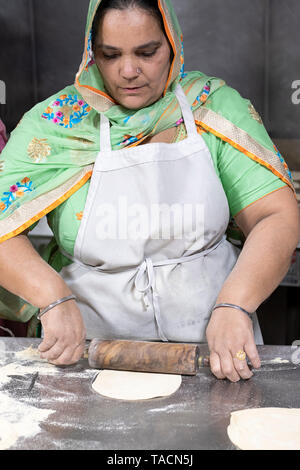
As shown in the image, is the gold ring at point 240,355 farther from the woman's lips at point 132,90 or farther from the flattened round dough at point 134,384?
the woman's lips at point 132,90

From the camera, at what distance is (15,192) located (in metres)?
1.61

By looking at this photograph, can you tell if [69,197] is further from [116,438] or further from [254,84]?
[254,84]

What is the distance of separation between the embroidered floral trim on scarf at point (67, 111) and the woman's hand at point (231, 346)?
0.70 metres

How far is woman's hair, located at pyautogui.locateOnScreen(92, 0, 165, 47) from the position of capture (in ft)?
4.77

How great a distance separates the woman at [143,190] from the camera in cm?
152

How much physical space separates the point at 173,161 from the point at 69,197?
29cm

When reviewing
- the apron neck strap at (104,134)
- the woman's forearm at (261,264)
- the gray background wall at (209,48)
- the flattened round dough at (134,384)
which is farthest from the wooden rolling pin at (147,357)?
the gray background wall at (209,48)

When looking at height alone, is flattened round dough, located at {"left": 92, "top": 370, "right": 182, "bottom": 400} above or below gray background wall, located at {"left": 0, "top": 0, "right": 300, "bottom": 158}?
below

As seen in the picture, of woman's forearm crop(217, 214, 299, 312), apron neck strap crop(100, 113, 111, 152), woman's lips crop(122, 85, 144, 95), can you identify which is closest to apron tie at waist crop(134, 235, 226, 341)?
woman's forearm crop(217, 214, 299, 312)

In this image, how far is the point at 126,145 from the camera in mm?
1610

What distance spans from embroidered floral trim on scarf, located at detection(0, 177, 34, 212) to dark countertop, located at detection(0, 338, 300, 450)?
1.34ft

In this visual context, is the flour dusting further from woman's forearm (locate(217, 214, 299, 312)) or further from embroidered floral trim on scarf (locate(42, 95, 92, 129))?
embroidered floral trim on scarf (locate(42, 95, 92, 129))

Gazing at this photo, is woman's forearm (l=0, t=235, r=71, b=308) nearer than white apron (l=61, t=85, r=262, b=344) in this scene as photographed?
Yes

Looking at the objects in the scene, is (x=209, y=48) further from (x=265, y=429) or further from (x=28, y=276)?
(x=265, y=429)
